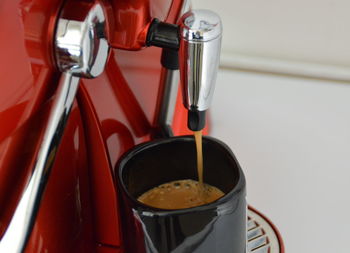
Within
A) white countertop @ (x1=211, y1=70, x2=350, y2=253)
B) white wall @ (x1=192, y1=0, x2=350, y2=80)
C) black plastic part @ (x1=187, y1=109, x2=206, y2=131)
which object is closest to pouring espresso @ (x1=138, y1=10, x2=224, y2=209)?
black plastic part @ (x1=187, y1=109, x2=206, y2=131)

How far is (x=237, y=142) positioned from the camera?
520 mm

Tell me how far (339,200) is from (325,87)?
0.14 metres

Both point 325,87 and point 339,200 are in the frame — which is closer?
point 339,200

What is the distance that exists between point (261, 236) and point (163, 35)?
184mm

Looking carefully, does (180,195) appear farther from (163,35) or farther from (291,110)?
(291,110)

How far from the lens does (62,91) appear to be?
28 centimetres

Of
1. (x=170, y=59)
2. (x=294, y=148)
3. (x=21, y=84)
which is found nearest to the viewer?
(x=21, y=84)

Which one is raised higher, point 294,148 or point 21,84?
point 21,84

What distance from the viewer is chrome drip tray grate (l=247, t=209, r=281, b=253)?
0.40 metres

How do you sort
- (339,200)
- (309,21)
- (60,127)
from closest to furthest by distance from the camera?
(60,127), (339,200), (309,21)

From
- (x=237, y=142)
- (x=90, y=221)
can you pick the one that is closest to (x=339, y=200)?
(x=237, y=142)

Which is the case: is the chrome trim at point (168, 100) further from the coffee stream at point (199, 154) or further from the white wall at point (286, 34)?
the white wall at point (286, 34)

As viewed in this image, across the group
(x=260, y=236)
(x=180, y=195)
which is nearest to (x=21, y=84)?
(x=180, y=195)

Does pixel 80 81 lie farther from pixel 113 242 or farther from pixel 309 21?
pixel 309 21
